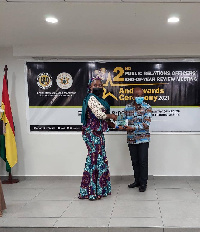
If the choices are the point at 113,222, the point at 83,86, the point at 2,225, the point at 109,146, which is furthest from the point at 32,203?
the point at 83,86

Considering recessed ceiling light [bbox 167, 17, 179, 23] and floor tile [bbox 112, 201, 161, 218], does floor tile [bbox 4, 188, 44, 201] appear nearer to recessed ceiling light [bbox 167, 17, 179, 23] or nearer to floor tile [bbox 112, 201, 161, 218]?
floor tile [bbox 112, 201, 161, 218]

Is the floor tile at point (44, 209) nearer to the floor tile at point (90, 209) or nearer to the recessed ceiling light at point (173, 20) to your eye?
the floor tile at point (90, 209)

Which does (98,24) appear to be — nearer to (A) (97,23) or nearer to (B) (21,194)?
(A) (97,23)

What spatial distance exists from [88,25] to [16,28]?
41.7 inches

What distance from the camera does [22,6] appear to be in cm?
327

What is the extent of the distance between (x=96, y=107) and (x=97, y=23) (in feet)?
3.68

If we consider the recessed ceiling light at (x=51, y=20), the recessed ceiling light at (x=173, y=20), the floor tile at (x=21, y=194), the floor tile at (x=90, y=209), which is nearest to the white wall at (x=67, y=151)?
the floor tile at (x=21, y=194)

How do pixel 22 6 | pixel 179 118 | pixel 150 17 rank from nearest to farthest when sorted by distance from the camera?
pixel 22 6
pixel 150 17
pixel 179 118

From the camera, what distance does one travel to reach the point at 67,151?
558 cm

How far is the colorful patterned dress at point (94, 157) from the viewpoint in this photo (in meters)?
4.14

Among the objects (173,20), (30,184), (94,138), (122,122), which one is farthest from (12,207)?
(173,20)

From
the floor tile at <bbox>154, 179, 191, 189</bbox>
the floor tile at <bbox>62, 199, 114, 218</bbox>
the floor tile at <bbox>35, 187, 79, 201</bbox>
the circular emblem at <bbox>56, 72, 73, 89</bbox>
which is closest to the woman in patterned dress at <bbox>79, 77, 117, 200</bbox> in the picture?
the floor tile at <bbox>62, 199, 114, 218</bbox>

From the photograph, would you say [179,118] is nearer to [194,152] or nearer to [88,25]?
[194,152]

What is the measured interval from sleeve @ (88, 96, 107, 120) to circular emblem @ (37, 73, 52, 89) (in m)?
1.74
